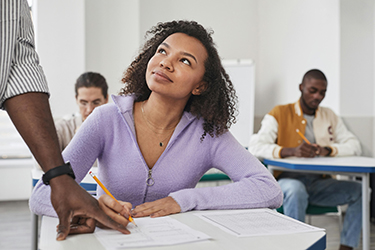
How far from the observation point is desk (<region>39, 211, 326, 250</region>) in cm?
76

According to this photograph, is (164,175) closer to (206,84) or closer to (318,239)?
(206,84)

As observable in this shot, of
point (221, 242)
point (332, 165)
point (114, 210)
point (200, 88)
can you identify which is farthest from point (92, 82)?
point (221, 242)

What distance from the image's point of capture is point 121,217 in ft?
2.83

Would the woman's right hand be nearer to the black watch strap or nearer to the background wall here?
the black watch strap

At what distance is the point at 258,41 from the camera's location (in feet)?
18.3

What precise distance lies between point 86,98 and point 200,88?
1478mm

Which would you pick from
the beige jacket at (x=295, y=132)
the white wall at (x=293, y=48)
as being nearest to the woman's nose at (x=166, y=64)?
the beige jacket at (x=295, y=132)

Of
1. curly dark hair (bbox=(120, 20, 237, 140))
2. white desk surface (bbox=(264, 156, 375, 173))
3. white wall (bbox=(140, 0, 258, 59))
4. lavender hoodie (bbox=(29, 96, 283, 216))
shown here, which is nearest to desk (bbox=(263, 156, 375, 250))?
white desk surface (bbox=(264, 156, 375, 173))

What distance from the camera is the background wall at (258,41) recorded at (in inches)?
149

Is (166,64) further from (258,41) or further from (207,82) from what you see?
(258,41)

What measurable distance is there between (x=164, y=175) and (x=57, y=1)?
3984 mm

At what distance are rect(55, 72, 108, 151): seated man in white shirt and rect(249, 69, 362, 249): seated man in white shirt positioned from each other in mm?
1277

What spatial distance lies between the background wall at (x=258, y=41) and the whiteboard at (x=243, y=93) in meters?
0.39

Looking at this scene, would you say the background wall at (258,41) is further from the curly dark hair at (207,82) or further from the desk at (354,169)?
the curly dark hair at (207,82)
